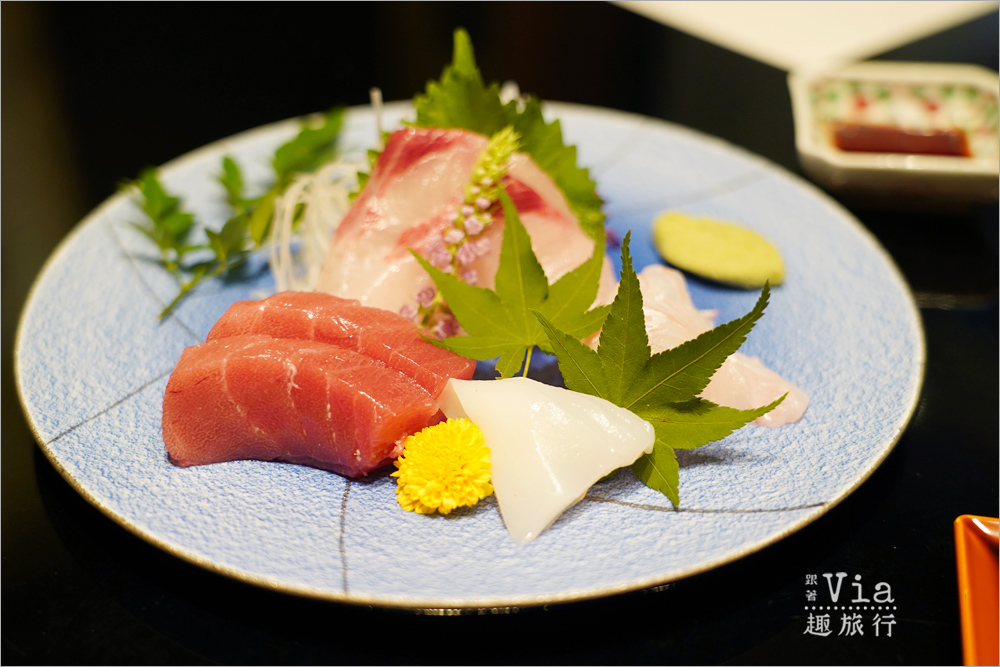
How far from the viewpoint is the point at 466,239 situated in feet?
7.60

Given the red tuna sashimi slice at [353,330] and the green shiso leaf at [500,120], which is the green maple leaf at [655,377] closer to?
the red tuna sashimi slice at [353,330]

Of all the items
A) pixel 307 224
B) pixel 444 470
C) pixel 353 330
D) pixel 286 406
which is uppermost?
pixel 307 224

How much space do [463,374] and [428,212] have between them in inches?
28.4

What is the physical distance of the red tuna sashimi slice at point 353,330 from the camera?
75.8 inches

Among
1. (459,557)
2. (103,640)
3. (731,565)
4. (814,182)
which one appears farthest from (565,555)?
(814,182)

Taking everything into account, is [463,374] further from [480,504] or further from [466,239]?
[466,239]

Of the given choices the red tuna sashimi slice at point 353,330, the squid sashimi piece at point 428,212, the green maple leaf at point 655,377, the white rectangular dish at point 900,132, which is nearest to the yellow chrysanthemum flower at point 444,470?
the red tuna sashimi slice at point 353,330

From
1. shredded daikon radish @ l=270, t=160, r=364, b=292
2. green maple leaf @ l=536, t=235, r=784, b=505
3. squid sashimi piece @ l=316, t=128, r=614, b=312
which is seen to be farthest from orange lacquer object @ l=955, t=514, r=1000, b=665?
shredded daikon radish @ l=270, t=160, r=364, b=292

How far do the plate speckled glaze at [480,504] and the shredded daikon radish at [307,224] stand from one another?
11cm

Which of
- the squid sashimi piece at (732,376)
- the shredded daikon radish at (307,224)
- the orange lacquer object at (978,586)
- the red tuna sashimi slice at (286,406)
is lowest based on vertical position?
the orange lacquer object at (978,586)

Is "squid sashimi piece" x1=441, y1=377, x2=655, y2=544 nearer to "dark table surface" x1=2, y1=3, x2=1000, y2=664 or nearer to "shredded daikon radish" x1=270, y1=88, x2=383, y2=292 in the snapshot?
"dark table surface" x1=2, y1=3, x2=1000, y2=664

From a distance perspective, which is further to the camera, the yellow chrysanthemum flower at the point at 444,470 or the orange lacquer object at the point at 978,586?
the yellow chrysanthemum flower at the point at 444,470

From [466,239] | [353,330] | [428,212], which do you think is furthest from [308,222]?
[353,330]

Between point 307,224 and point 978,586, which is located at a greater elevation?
point 307,224
